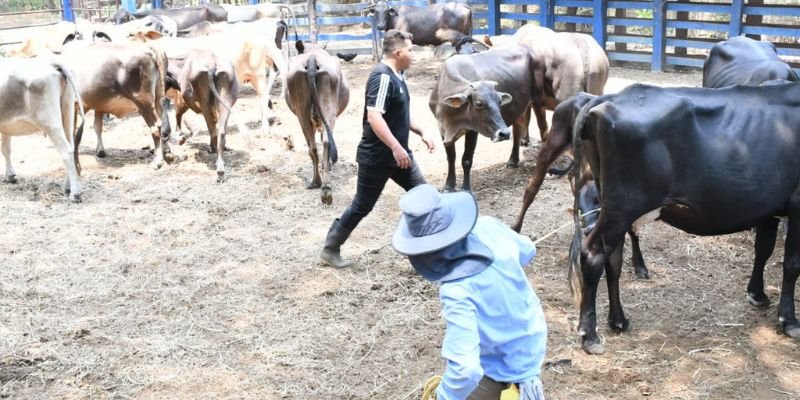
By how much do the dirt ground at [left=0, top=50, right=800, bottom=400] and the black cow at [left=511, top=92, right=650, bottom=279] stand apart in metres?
0.29

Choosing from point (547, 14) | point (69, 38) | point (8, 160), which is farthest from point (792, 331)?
point (547, 14)

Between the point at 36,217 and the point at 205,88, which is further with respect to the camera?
the point at 205,88

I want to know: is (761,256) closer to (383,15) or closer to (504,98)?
(504,98)

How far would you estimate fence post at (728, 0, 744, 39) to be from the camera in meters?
15.5

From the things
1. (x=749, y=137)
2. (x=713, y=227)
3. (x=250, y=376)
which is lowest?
(x=250, y=376)

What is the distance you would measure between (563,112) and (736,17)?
1053 centimetres

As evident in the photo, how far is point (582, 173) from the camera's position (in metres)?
6.07

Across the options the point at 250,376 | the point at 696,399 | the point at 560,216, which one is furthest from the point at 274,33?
the point at 696,399

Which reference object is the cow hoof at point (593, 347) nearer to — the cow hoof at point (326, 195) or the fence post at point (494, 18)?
the cow hoof at point (326, 195)

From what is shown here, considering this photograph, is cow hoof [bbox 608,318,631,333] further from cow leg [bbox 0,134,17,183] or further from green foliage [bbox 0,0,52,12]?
green foliage [bbox 0,0,52,12]

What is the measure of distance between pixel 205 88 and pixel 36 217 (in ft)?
9.01

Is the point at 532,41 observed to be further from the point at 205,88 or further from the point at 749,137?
the point at 749,137

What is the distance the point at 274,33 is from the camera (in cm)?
1600

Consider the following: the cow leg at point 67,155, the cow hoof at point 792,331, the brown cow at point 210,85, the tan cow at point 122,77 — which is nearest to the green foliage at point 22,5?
the tan cow at point 122,77
